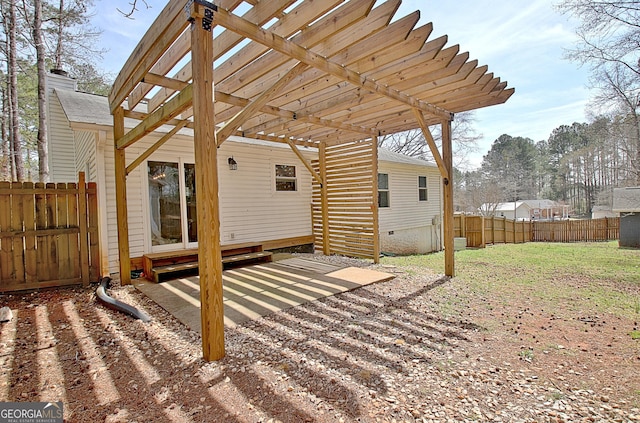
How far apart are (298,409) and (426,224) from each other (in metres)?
12.7

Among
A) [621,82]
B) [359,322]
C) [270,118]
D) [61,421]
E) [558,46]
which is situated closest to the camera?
[61,421]

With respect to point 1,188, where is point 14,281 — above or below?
below

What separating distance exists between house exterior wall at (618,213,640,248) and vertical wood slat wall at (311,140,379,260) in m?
12.3

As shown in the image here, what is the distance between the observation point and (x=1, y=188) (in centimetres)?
429

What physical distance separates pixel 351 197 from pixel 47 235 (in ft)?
18.7

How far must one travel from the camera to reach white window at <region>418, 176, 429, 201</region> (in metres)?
13.3

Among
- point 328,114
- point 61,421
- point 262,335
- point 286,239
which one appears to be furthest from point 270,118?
point 61,421

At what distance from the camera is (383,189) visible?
1120cm

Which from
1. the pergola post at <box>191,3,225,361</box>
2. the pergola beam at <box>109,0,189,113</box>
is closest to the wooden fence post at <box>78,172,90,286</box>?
the pergola beam at <box>109,0,189,113</box>

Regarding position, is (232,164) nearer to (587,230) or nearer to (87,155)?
(87,155)

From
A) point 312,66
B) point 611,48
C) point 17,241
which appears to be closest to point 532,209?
point 611,48

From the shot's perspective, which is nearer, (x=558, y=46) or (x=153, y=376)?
(x=153, y=376)

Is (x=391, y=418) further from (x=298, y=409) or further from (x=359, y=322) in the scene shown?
(x=359, y=322)

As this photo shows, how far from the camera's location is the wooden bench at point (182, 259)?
5287 millimetres
